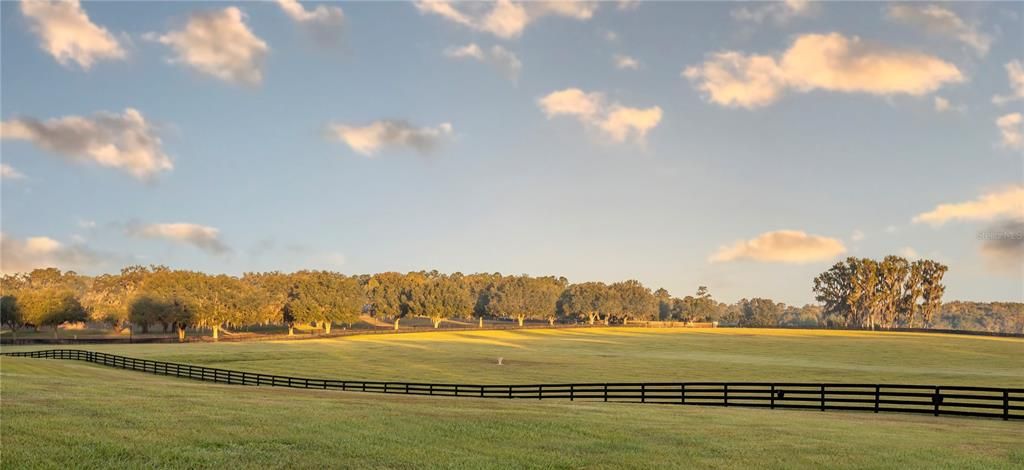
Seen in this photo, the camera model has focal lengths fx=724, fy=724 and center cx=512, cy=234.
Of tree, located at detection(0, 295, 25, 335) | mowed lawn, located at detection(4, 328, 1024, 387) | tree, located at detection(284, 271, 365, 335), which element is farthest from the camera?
tree, located at detection(284, 271, 365, 335)

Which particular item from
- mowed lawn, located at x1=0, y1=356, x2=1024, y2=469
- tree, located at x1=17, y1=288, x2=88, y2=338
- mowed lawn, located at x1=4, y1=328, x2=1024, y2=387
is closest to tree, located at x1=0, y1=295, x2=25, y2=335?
tree, located at x1=17, y1=288, x2=88, y2=338

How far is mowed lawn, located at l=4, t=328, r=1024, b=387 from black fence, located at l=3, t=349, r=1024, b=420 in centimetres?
780

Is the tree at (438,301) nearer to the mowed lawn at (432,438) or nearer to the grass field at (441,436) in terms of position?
the grass field at (441,436)

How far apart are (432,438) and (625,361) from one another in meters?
58.6

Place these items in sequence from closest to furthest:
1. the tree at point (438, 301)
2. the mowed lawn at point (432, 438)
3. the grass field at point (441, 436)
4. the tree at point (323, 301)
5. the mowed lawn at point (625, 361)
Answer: the mowed lawn at point (432, 438)
the grass field at point (441, 436)
the mowed lawn at point (625, 361)
the tree at point (323, 301)
the tree at point (438, 301)

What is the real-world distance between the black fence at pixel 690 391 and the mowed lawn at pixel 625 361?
7795mm

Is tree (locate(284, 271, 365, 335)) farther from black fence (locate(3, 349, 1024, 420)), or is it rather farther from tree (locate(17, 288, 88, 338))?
black fence (locate(3, 349, 1024, 420))

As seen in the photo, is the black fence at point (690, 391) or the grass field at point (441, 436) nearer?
the grass field at point (441, 436)

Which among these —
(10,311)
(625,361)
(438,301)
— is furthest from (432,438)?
(438,301)

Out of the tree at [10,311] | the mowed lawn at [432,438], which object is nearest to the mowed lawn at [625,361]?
the mowed lawn at [432,438]

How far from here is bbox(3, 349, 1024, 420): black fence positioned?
3033 cm

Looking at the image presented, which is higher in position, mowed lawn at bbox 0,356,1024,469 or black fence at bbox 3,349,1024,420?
mowed lawn at bbox 0,356,1024,469

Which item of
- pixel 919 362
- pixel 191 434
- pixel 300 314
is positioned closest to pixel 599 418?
pixel 191 434

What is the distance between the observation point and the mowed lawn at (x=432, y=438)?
14.0m
